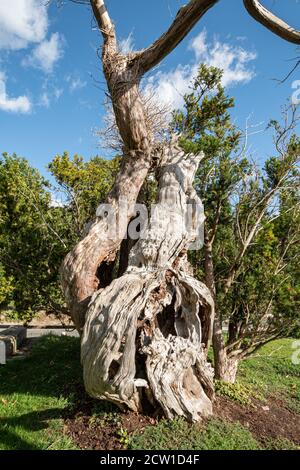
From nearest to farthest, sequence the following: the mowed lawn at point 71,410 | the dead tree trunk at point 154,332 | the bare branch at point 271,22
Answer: the bare branch at point 271,22
the mowed lawn at point 71,410
the dead tree trunk at point 154,332

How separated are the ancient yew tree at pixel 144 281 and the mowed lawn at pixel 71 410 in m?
0.30

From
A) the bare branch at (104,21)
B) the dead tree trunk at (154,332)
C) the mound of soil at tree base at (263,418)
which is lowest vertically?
the mound of soil at tree base at (263,418)

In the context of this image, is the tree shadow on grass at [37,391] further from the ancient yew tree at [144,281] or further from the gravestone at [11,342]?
the ancient yew tree at [144,281]

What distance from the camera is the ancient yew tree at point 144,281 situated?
3.55m

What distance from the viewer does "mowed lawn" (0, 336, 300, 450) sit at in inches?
132

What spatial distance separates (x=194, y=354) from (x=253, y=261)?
113 inches

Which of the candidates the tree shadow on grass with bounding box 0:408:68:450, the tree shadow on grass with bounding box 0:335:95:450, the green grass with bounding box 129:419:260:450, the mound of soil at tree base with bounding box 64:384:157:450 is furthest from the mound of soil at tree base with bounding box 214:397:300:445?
the tree shadow on grass with bounding box 0:408:68:450

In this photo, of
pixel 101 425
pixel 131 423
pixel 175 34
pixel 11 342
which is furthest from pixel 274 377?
pixel 175 34

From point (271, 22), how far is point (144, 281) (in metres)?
3.00

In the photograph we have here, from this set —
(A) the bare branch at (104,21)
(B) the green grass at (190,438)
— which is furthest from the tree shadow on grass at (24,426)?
(A) the bare branch at (104,21)
